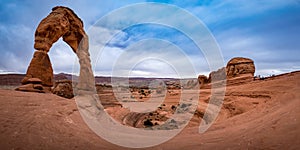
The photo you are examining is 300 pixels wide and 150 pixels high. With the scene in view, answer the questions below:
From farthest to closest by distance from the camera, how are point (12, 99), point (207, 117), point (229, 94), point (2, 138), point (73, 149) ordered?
point (229, 94)
point (207, 117)
point (12, 99)
point (73, 149)
point (2, 138)

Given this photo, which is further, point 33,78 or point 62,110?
point 33,78

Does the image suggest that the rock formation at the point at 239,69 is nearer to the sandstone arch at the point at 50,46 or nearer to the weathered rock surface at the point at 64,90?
the sandstone arch at the point at 50,46

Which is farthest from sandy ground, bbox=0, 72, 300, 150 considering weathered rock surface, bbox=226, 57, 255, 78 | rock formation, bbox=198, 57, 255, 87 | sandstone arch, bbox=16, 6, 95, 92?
weathered rock surface, bbox=226, 57, 255, 78

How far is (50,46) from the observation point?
55.9 feet

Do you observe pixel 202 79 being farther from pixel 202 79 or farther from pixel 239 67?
pixel 239 67

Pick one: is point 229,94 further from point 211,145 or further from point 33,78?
point 33,78

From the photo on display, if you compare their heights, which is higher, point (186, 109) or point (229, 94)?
point (229, 94)

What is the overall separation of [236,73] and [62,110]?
19575 mm

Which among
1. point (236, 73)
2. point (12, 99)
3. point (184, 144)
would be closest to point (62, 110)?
point (12, 99)

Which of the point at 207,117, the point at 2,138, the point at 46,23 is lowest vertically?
the point at 207,117

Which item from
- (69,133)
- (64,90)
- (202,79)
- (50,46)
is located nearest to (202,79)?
(202,79)

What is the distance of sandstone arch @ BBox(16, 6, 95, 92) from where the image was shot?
51.3 feet

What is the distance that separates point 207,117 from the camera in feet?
43.3

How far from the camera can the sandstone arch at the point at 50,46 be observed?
1563 cm
